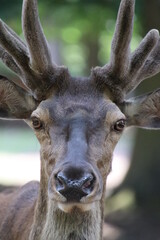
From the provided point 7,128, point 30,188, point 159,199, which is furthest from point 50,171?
point 7,128

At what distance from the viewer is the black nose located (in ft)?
18.6

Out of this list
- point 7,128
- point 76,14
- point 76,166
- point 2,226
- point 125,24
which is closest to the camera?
point 76,166

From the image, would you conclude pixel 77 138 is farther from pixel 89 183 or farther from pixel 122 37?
pixel 122 37

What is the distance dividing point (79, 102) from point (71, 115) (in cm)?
23

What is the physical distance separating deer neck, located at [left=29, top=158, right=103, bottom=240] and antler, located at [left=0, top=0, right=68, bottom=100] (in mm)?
955

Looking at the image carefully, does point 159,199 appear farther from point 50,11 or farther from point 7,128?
point 7,128

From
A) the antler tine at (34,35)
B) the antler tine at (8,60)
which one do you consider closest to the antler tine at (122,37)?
the antler tine at (34,35)

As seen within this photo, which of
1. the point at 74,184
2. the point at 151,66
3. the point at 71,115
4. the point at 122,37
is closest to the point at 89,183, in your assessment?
the point at 74,184

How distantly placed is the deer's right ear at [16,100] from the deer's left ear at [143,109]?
3.34ft

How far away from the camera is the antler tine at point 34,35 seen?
6.84 metres

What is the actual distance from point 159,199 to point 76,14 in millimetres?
4930

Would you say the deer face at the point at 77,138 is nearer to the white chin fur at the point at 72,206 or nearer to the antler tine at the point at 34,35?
the white chin fur at the point at 72,206

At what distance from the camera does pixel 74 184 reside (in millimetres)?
5660

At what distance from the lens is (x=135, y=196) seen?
14727 millimetres
